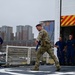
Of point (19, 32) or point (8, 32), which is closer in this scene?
point (8, 32)

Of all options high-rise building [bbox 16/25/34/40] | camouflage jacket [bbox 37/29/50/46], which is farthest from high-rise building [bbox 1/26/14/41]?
camouflage jacket [bbox 37/29/50/46]

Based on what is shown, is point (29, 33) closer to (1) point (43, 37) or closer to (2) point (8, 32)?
(2) point (8, 32)

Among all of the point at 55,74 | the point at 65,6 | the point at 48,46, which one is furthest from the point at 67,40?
the point at 55,74

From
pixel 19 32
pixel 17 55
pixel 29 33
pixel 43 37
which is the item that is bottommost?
pixel 17 55

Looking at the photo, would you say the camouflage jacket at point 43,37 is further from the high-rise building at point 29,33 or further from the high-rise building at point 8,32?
the high-rise building at point 8,32

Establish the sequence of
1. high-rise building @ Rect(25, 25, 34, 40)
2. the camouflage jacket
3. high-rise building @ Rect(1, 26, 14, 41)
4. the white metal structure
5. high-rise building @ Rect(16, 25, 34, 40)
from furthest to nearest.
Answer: high-rise building @ Rect(16, 25, 34, 40)
high-rise building @ Rect(25, 25, 34, 40)
high-rise building @ Rect(1, 26, 14, 41)
the white metal structure
the camouflage jacket

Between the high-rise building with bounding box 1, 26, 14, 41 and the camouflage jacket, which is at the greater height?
the high-rise building with bounding box 1, 26, 14, 41

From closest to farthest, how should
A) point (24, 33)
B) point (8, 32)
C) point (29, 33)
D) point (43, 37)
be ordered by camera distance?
point (43, 37) < point (8, 32) < point (29, 33) < point (24, 33)

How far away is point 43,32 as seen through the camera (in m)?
9.30

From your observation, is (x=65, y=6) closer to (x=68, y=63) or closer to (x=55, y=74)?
(x=68, y=63)

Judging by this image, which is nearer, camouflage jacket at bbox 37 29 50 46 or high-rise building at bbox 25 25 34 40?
camouflage jacket at bbox 37 29 50 46

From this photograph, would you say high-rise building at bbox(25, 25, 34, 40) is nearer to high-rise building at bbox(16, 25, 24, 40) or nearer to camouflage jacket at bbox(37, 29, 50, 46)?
high-rise building at bbox(16, 25, 24, 40)

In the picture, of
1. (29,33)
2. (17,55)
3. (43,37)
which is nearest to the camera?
(43,37)

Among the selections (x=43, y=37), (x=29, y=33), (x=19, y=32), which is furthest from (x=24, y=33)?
(x=43, y=37)
